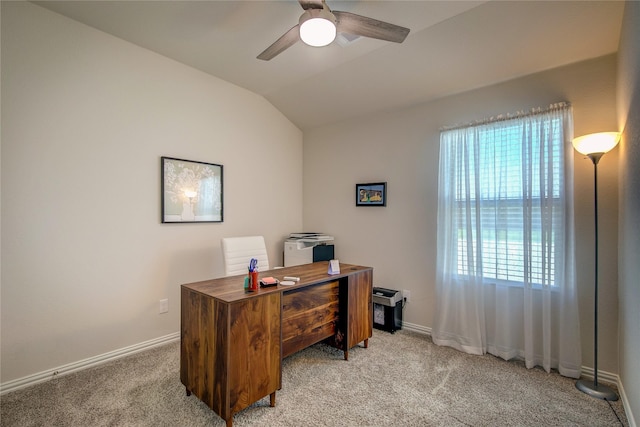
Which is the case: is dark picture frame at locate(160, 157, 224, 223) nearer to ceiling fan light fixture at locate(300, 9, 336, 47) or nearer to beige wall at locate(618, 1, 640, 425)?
ceiling fan light fixture at locate(300, 9, 336, 47)

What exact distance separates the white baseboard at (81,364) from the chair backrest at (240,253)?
984mm

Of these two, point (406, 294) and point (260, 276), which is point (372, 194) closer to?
point (406, 294)

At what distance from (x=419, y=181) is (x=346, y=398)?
212 cm

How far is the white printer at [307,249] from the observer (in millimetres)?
3539

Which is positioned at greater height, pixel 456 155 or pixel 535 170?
pixel 456 155

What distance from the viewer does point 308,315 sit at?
224 cm

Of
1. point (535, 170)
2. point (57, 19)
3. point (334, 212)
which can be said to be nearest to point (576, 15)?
point (535, 170)

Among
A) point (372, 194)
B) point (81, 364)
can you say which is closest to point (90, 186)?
point (81, 364)

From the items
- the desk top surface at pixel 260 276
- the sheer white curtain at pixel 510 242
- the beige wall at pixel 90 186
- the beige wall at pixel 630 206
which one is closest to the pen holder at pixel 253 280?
the desk top surface at pixel 260 276

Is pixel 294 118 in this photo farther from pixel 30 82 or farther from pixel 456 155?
pixel 30 82

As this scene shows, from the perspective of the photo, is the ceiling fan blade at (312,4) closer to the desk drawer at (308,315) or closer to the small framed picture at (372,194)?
the desk drawer at (308,315)

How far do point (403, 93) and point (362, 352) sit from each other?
101 inches

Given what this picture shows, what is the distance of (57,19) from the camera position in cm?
221

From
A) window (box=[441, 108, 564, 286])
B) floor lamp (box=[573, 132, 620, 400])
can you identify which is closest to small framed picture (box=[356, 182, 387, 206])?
window (box=[441, 108, 564, 286])
